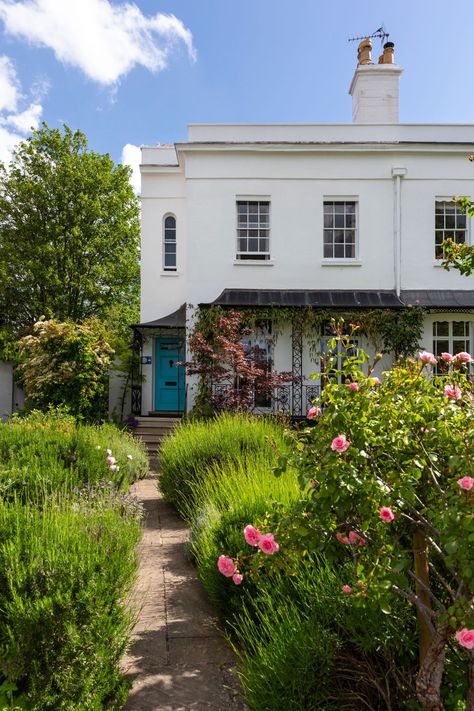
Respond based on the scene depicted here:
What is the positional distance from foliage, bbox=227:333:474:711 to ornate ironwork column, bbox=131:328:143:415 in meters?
12.0

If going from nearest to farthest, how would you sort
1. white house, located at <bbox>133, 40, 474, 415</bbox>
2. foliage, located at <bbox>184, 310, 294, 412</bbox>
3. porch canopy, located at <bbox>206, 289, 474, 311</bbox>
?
foliage, located at <bbox>184, 310, 294, 412</bbox> < porch canopy, located at <bbox>206, 289, 474, 311</bbox> < white house, located at <bbox>133, 40, 474, 415</bbox>

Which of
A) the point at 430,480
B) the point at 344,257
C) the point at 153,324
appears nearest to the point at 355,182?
the point at 344,257

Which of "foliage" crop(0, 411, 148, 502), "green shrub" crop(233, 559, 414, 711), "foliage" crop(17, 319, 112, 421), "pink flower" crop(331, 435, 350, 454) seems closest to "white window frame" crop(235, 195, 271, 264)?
"foliage" crop(17, 319, 112, 421)

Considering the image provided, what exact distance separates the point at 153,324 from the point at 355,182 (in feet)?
22.7

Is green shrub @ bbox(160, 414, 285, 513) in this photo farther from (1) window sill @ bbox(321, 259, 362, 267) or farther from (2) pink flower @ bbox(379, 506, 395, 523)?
(1) window sill @ bbox(321, 259, 362, 267)

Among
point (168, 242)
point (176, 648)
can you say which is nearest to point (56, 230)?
point (168, 242)

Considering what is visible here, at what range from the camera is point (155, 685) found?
2943 mm

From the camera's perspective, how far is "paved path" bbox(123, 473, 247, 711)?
9.22ft

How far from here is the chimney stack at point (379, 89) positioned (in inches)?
567

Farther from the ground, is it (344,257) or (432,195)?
(432,195)

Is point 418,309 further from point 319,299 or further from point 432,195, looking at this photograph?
point 432,195

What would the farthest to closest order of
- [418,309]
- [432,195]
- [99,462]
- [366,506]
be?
1. [432,195]
2. [418,309]
3. [99,462]
4. [366,506]

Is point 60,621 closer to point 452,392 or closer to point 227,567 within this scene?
point 227,567

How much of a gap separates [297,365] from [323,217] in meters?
4.26
